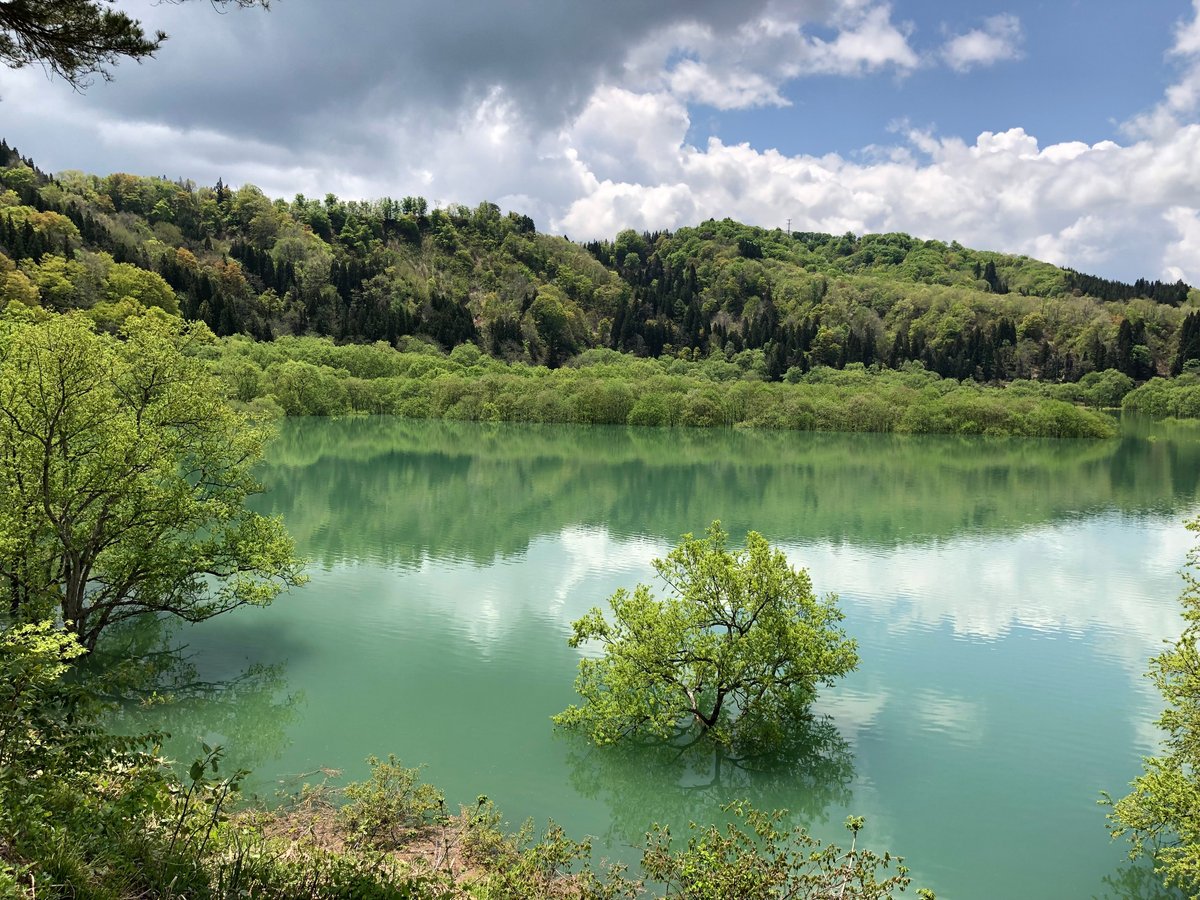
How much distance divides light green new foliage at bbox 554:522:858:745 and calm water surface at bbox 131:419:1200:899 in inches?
28.9

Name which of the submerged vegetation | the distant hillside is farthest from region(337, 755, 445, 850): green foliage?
the distant hillside

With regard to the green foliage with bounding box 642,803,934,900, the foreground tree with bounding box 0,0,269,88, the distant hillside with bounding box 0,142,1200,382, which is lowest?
the green foliage with bounding box 642,803,934,900

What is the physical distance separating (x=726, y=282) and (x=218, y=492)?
187 meters

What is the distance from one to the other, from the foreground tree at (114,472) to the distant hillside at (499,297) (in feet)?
346

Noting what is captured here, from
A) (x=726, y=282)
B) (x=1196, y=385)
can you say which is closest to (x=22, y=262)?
(x=726, y=282)

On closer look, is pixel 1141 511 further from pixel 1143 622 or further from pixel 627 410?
pixel 627 410

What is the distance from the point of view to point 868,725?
15461 millimetres

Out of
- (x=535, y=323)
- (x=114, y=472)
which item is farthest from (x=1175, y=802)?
(x=535, y=323)

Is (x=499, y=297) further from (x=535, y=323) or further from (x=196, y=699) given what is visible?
(x=196, y=699)

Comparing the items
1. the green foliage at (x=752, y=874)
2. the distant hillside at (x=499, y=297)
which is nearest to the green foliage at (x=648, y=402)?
the distant hillside at (x=499, y=297)

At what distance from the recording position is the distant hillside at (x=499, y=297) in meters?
134

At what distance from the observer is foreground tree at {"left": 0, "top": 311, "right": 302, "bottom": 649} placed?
572 inches

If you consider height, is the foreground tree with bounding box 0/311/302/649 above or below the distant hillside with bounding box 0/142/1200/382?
below

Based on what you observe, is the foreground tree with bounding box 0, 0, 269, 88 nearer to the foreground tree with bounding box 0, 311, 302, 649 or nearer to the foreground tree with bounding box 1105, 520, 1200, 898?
the foreground tree with bounding box 0, 311, 302, 649
